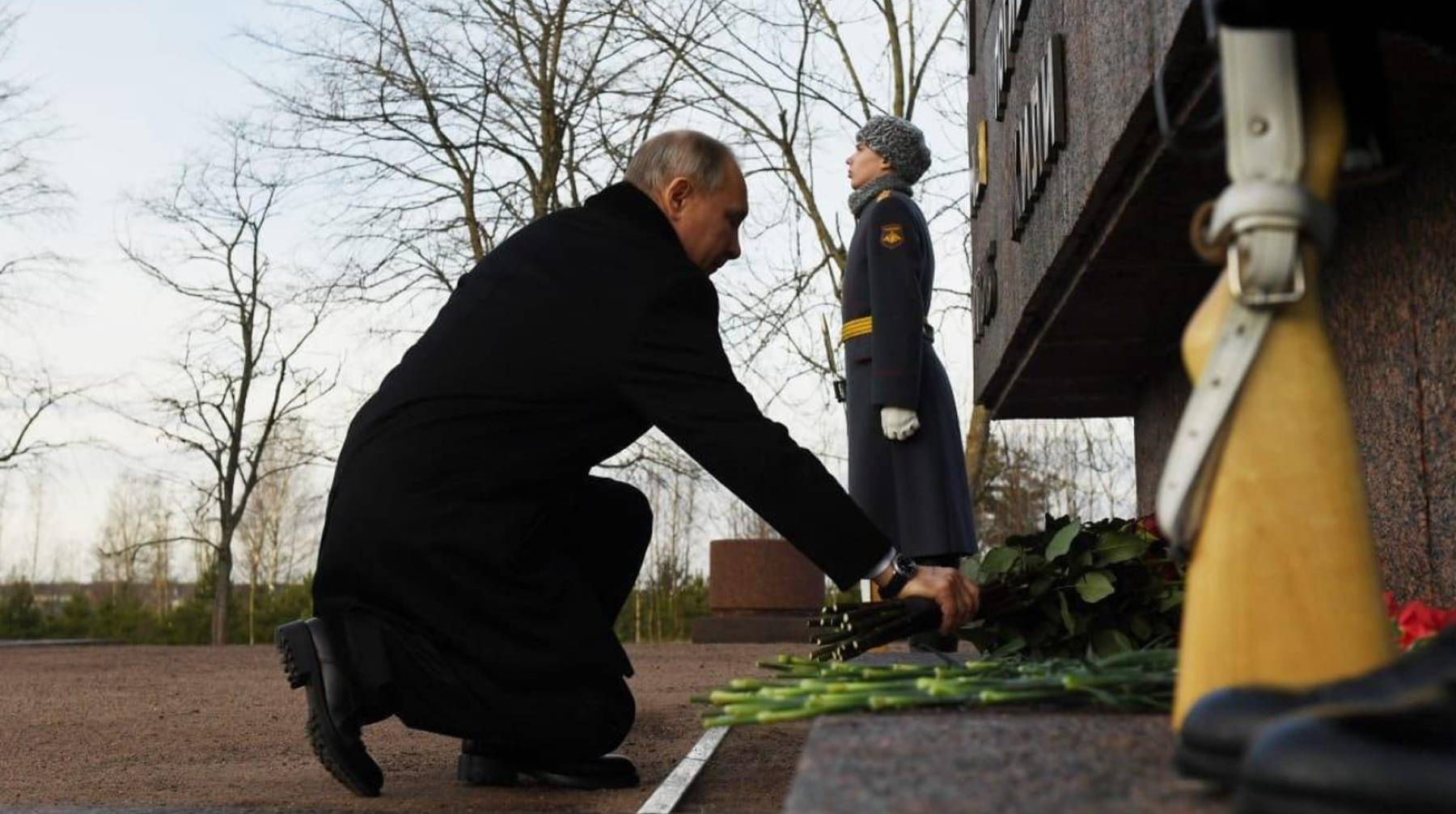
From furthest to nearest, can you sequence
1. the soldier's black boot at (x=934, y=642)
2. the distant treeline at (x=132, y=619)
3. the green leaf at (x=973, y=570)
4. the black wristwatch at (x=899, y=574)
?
1. the distant treeline at (x=132, y=619)
2. the soldier's black boot at (x=934, y=642)
3. the green leaf at (x=973, y=570)
4. the black wristwatch at (x=899, y=574)

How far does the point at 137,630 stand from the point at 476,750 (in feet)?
65.5

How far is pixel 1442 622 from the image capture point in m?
2.49

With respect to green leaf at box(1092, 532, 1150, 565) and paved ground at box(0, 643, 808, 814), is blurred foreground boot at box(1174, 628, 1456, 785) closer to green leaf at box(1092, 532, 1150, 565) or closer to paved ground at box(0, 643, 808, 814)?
paved ground at box(0, 643, 808, 814)

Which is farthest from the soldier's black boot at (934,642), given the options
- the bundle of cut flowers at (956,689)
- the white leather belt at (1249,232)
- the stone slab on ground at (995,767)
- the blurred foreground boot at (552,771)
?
the white leather belt at (1249,232)

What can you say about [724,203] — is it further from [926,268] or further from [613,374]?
[926,268]

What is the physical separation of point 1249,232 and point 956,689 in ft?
2.54

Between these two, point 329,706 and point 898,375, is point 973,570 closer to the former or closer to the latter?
point 329,706

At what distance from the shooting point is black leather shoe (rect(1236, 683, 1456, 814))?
0.93 metres

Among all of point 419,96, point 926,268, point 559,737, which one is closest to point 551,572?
point 559,737

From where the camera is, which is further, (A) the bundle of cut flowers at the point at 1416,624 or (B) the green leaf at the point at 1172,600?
(B) the green leaf at the point at 1172,600

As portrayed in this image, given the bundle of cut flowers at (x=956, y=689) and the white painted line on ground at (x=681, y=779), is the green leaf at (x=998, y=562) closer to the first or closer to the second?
the white painted line on ground at (x=681, y=779)

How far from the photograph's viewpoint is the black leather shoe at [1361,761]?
929 mm

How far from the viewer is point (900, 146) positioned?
6.18 meters

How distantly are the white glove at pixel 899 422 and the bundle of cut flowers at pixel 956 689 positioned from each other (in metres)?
3.66
